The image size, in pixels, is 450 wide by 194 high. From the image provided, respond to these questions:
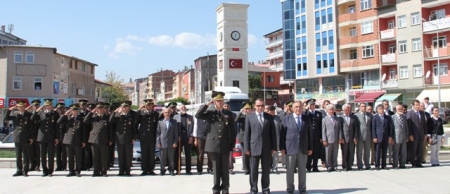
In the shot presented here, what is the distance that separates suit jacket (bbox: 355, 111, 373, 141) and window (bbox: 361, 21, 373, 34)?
123ft

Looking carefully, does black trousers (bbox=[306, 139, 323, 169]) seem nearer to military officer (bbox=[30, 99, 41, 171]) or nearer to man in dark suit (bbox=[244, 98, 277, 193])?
man in dark suit (bbox=[244, 98, 277, 193])

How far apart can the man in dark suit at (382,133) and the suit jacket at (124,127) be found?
6710mm

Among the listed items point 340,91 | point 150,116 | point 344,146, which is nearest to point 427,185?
point 344,146

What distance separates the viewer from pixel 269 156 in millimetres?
9000

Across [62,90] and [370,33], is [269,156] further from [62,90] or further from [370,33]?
[62,90]

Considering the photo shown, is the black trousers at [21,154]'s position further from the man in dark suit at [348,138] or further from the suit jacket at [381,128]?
the suit jacket at [381,128]

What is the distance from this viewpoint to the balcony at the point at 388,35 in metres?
45.7

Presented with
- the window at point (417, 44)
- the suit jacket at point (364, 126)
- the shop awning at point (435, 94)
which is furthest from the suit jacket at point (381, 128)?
the window at point (417, 44)

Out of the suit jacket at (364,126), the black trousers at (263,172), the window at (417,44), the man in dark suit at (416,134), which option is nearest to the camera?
the black trousers at (263,172)

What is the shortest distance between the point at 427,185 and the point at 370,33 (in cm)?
4092

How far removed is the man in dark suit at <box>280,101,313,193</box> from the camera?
9062 mm

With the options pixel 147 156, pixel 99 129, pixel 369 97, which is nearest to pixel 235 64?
pixel 369 97

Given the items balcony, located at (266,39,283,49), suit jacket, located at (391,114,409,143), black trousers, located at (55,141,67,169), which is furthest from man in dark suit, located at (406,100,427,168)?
balcony, located at (266,39,283,49)

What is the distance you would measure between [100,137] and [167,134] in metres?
1.71
